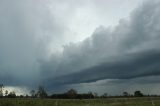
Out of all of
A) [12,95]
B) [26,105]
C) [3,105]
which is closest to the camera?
[3,105]

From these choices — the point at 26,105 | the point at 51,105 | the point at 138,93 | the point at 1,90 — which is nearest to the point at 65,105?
the point at 51,105

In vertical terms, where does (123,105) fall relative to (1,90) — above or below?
below

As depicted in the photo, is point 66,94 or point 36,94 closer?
point 36,94

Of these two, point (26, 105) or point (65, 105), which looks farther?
point (65, 105)

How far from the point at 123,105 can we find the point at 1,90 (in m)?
35.9

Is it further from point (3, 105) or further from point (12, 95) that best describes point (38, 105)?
point (12, 95)

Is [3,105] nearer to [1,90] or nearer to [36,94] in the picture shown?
[1,90]

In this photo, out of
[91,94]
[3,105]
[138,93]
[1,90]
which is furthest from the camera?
[138,93]

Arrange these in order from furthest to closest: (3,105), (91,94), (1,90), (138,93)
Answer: (138,93)
(91,94)
(1,90)
(3,105)

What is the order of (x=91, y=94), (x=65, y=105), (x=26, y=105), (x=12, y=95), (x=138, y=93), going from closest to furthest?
1. (x=26, y=105)
2. (x=65, y=105)
3. (x=12, y=95)
4. (x=91, y=94)
5. (x=138, y=93)

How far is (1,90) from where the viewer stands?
8162 cm

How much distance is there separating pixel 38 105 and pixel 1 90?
2755cm

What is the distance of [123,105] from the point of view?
59.2 metres

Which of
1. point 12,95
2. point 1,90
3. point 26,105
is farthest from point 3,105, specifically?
point 12,95
